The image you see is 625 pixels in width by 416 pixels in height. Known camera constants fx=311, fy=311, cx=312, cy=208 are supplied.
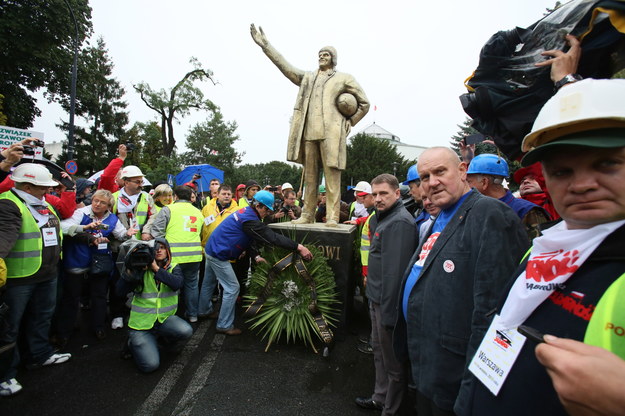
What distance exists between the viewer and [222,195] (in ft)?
19.5

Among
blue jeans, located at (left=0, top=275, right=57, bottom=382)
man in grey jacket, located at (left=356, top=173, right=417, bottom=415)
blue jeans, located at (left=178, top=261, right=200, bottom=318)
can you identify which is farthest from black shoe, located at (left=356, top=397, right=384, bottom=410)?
blue jeans, located at (left=0, top=275, right=57, bottom=382)

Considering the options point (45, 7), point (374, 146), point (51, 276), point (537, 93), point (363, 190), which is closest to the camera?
point (537, 93)

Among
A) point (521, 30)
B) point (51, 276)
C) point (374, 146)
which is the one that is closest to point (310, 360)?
point (51, 276)

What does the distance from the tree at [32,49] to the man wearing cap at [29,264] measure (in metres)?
19.1

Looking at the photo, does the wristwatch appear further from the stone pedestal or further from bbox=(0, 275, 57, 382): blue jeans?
bbox=(0, 275, 57, 382): blue jeans

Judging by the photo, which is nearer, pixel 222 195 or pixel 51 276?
pixel 51 276

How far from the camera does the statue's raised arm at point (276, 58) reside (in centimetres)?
485

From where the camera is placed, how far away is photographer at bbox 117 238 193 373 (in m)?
3.47

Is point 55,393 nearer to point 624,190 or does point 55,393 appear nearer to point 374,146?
point 624,190

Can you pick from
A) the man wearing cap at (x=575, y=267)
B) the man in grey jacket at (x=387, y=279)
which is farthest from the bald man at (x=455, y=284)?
the man in grey jacket at (x=387, y=279)

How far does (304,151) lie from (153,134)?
33.9 meters

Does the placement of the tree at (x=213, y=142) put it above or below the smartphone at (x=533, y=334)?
above

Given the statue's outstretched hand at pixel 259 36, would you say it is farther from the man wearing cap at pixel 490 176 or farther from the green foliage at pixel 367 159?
the green foliage at pixel 367 159

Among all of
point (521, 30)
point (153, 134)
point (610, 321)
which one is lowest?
point (610, 321)
